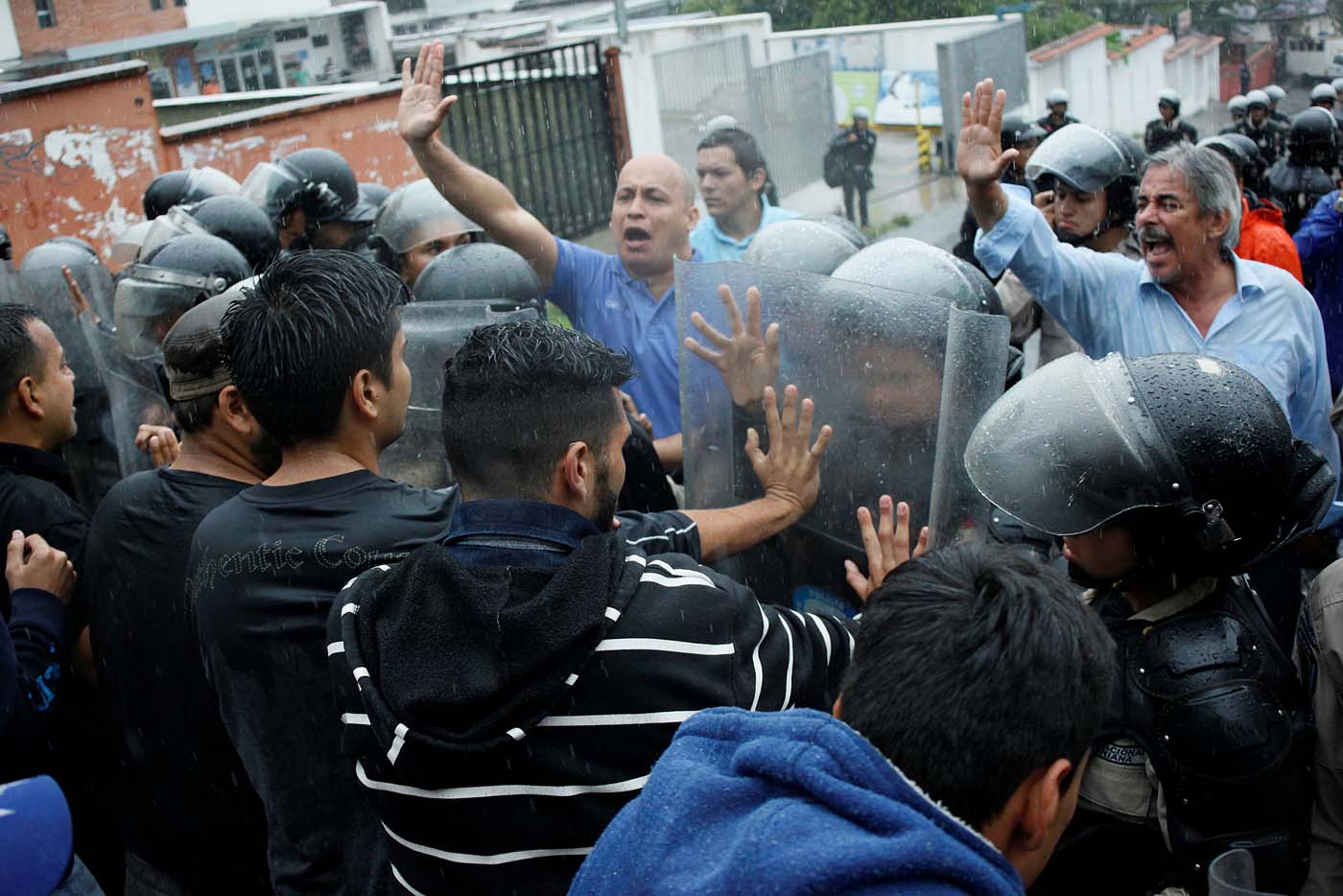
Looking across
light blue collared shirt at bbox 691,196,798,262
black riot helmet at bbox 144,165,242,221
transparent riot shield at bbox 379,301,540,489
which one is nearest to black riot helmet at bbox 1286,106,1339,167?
light blue collared shirt at bbox 691,196,798,262

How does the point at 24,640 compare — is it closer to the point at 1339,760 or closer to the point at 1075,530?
the point at 1075,530

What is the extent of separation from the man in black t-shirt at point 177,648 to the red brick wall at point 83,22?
36.2 m

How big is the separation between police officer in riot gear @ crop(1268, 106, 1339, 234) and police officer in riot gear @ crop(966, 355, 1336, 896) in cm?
794

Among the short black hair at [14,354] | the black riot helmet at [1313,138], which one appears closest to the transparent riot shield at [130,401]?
the short black hair at [14,354]

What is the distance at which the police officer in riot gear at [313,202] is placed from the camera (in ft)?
17.8

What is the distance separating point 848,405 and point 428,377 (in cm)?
120

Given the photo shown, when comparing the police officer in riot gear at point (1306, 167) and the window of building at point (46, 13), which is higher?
the window of building at point (46, 13)

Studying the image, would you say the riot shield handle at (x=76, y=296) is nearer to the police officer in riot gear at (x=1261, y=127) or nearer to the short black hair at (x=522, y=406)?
the short black hair at (x=522, y=406)

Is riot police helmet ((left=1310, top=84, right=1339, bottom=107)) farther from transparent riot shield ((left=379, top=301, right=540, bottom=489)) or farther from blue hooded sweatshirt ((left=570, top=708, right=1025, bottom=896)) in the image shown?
blue hooded sweatshirt ((left=570, top=708, right=1025, bottom=896))

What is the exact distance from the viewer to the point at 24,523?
112 inches

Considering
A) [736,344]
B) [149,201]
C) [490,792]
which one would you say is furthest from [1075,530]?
[149,201]

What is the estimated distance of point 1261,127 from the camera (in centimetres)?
1302

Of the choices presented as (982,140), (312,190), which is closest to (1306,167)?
(982,140)

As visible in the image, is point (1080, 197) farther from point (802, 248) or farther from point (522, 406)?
point (522, 406)
